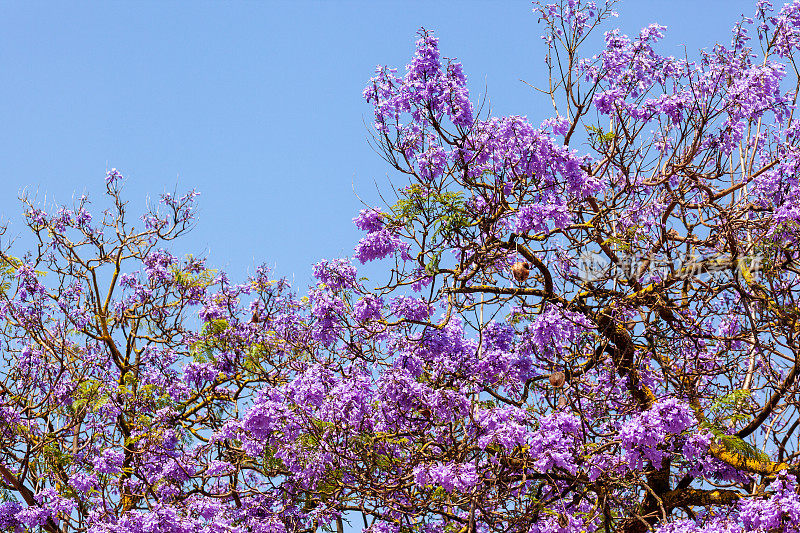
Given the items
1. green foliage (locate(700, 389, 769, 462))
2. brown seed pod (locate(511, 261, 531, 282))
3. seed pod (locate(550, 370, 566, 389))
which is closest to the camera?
green foliage (locate(700, 389, 769, 462))

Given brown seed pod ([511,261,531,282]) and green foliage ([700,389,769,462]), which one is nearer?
green foliage ([700,389,769,462])

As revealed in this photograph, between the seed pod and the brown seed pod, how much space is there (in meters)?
1.04

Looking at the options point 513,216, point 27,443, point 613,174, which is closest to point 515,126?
point 513,216

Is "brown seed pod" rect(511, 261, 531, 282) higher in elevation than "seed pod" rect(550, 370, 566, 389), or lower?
higher

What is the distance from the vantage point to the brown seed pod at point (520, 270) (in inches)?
326

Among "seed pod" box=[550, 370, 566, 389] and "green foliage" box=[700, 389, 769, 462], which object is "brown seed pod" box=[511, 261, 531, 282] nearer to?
"seed pod" box=[550, 370, 566, 389]

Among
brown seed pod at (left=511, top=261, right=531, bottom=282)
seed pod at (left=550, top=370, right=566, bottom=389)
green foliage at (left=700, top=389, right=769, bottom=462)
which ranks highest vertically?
brown seed pod at (left=511, top=261, right=531, bottom=282)

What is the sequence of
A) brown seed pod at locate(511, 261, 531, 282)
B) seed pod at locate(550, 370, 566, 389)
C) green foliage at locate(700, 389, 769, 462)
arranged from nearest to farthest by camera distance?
green foliage at locate(700, 389, 769, 462) → seed pod at locate(550, 370, 566, 389) → brown seed pod at locate(511, 261, 531, 282)

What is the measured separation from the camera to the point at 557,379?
789cm

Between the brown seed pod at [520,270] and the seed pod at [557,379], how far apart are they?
1.04m

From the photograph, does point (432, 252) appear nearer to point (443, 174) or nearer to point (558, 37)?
point (443, 174)

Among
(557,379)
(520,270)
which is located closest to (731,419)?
(557,379)

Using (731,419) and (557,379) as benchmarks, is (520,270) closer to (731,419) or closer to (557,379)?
(557,379)

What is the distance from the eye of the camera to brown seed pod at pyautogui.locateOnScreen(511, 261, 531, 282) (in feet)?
27.1
